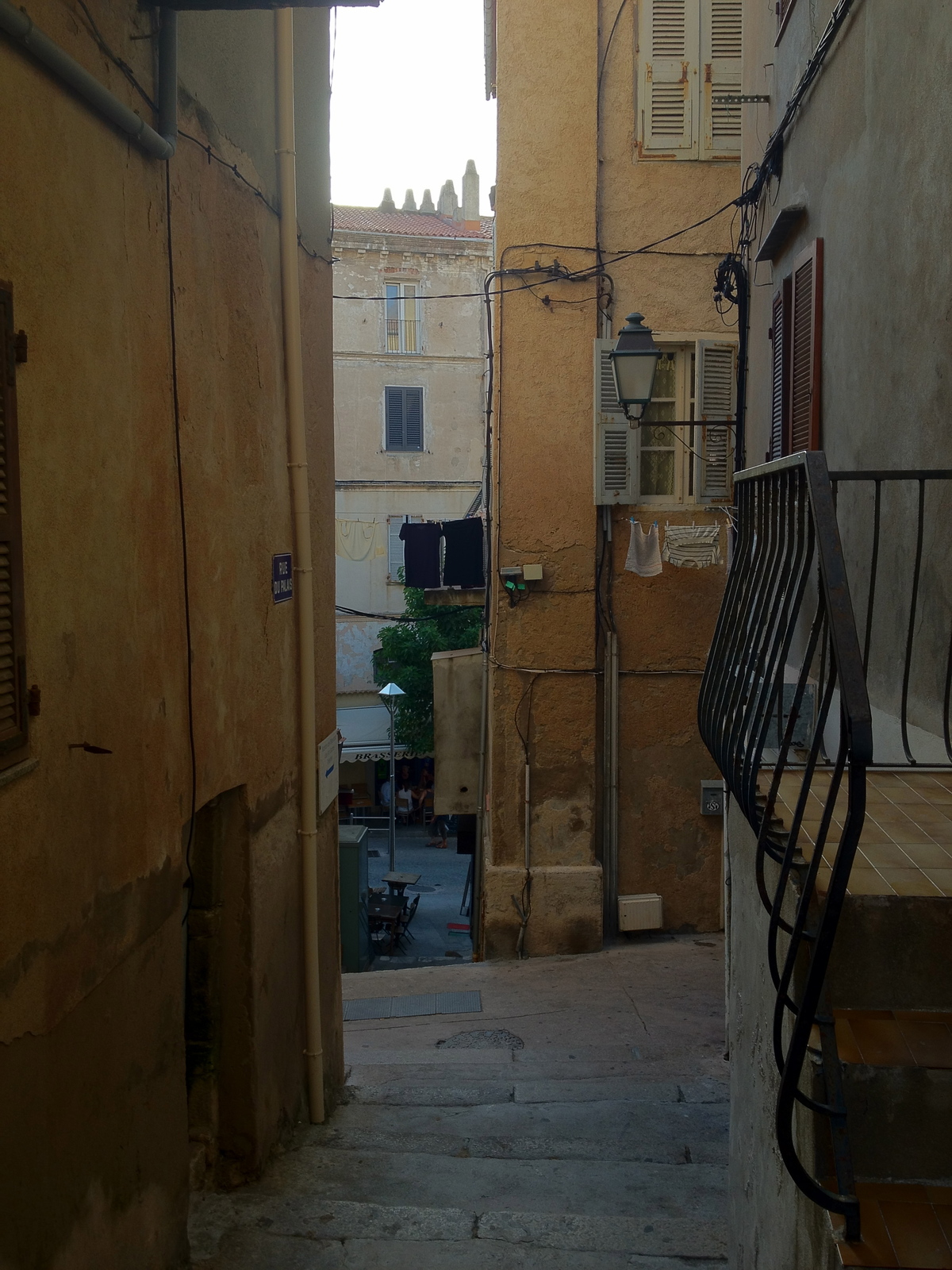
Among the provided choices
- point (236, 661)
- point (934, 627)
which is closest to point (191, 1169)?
point (236, 661)

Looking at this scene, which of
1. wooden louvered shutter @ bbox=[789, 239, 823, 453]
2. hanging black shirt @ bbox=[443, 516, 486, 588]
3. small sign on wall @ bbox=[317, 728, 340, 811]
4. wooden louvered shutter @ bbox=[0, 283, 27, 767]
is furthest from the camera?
hanging black shirt @ bbox=[443, 516, 486, 588]

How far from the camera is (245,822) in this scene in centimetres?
528

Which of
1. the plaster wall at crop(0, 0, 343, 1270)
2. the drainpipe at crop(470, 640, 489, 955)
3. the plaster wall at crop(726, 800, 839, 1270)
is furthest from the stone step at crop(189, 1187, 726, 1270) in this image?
the drainpipe at crop(470, 640, 489, 955)

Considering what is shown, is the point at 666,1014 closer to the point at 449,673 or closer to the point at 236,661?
the point at 449,673


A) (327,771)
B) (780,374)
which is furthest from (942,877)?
(780,374)

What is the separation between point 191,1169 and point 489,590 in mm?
7824

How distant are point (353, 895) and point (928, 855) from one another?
Answer: 35.3 feet

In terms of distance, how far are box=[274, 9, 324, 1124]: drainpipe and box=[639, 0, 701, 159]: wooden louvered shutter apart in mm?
6268

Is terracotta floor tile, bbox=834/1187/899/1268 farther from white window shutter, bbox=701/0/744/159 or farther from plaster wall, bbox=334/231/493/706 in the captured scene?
plaster wall, bbox=334/231/493/706

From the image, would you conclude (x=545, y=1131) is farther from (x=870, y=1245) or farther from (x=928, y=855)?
(x=870, y=1245)

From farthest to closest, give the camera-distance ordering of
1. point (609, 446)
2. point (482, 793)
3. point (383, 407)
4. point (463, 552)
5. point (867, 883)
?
point (383, 407), point (463, 552), point (482, 793), point (609, 446), point (867, 883)

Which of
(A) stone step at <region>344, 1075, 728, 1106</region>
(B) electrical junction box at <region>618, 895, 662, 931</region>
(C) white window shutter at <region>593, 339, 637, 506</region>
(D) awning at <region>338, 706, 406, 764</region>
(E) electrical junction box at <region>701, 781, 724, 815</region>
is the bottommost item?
(D) awning at <region>338, 706, 406, 764</region>

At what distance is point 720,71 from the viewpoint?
11.5 meters

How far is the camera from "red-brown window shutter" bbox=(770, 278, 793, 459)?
7.31 metres
